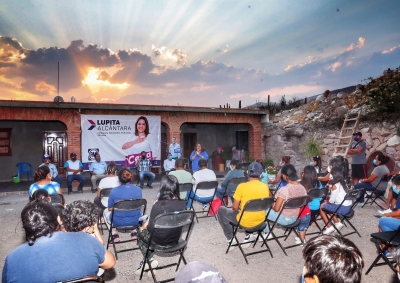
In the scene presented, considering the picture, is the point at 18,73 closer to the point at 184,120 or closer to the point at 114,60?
the point at 114,60

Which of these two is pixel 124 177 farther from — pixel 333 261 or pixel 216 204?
pixel 333 261

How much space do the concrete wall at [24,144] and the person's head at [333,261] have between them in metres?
13.7

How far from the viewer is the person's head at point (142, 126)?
37.2ft

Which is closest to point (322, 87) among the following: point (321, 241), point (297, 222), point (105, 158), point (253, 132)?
point (253, 132)

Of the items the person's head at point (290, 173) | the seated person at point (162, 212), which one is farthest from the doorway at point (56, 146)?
the person's head at point (290, 173)

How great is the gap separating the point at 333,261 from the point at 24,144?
1422 cm

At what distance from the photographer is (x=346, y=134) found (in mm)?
11047

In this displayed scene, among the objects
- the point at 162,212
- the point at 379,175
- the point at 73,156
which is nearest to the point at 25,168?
the point at 73,156

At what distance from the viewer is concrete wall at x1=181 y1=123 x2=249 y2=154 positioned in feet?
52.2

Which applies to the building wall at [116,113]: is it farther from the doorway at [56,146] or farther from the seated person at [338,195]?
the seated person at [338,195]

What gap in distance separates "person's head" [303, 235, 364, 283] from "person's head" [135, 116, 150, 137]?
10.5m

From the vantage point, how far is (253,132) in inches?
538

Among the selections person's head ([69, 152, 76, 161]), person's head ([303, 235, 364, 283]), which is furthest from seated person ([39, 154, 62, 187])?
person's head ([303, 235, 364, 283])

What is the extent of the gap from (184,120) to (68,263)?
10458mm
